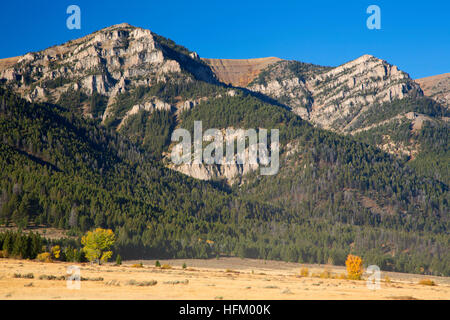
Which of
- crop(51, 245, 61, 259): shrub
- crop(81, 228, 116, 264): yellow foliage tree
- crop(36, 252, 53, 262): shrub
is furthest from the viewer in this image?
crop(81, 228, 116, 264): yellow foliage tree

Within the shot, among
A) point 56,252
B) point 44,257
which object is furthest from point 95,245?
point 44,257

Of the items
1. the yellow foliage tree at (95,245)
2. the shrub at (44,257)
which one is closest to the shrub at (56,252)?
the yellow foliage tree at (95,245)

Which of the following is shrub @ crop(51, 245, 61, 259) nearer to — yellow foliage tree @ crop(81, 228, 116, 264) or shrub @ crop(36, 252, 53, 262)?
yellow foliage tree @ crop(81, 228, 116, 264)

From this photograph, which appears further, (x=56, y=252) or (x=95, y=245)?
(x=95, y=245)

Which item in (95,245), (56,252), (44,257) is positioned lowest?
(44,257)

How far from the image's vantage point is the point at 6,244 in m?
109

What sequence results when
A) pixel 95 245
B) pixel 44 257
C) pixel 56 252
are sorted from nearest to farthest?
pixel 44 257, pixel 56 252, pixel 95 245

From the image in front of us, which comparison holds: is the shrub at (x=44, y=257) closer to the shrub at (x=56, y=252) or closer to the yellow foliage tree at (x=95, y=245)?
the shrub at (x=56, y=252)

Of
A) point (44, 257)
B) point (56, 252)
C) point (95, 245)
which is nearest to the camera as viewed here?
point (44, 257)

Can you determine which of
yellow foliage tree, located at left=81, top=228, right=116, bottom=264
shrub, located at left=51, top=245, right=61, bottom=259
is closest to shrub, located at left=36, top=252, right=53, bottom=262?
shrub, located at left=51, top=245, right=61, bottom=259

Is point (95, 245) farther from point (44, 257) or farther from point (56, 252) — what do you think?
point (44, 257)
